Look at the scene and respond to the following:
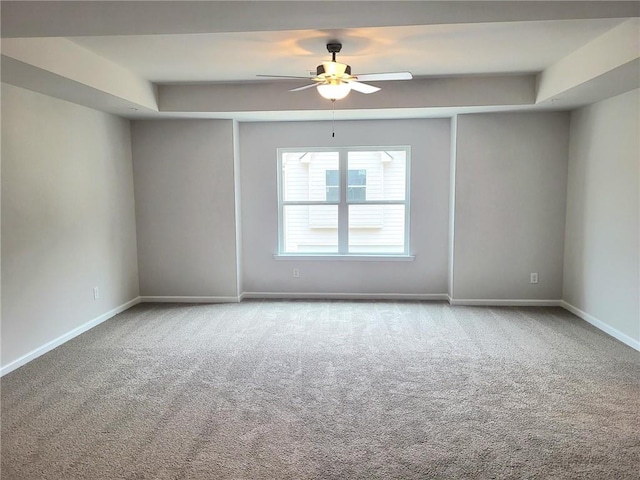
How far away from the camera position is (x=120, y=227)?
16.7 feet

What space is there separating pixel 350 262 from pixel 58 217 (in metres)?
3.29

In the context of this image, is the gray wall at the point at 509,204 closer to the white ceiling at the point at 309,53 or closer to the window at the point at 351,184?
the white ceiling at the point at 309,53

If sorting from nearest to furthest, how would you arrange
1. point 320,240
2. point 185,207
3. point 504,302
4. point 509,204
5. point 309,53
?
point 309,53
point 509,204
point 504,302
point 185,207
point 320,240

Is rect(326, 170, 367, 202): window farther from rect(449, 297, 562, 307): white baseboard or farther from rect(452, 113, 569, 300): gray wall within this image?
rect(449, 297, 562, 307): white baseboard

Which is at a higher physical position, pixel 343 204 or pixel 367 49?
pixel 367 49

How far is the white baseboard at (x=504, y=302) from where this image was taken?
5176mm

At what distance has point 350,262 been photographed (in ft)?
18.3

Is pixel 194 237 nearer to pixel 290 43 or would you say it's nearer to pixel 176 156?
pixel 176 156

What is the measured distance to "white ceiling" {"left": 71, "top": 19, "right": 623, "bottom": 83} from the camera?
3041 millimetres

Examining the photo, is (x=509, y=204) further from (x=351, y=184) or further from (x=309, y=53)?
(x=309, y=53)

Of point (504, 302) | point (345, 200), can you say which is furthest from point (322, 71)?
point (504, 302)

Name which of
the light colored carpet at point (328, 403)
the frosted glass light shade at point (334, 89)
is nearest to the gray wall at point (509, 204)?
the light colored carpet at point (328, 403)

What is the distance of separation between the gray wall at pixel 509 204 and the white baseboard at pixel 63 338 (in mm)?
4050

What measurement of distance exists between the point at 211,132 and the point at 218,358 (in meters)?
2.84
